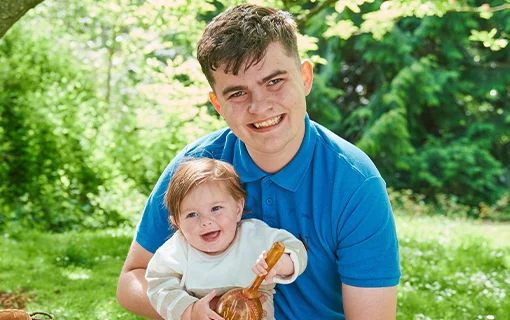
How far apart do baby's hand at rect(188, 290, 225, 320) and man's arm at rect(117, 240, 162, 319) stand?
341 mm

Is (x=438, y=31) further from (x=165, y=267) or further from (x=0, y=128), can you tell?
(x=165, y=267)

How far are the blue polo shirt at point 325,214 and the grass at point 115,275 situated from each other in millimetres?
1439

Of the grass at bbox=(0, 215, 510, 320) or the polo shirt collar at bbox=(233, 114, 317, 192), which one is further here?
the grass at bbox=(0, 215, 510, 320)

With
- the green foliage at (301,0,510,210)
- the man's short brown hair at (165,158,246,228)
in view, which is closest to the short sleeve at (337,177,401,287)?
the man's short brown hair at (165,158,246,228)

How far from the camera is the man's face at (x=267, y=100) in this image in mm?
2113

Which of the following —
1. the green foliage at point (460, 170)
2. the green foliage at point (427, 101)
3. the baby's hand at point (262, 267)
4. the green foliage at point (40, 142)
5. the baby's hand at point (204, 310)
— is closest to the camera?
the baby's hand at point (262, 267)

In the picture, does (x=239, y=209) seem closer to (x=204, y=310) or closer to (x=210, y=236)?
(x=210, y=236)

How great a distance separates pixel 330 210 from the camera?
2160mm

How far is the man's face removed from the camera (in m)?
2.11

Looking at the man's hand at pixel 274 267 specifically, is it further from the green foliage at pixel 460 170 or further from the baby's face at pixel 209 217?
the green foliage at pixel 460 170

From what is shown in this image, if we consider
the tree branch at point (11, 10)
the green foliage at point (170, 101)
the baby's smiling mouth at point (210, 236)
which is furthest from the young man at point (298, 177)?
the green foliage at point (170, 101)

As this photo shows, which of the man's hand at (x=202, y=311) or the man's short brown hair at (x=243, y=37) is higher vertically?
the man's short brown hair at (x=243, y=37)

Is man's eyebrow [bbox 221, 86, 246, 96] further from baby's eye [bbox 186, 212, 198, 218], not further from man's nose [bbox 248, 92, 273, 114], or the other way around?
baby's eye [bbox 186, 212, 198, 218]

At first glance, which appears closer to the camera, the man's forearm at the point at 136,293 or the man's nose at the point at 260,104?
the man's nose at the point at 260,104
